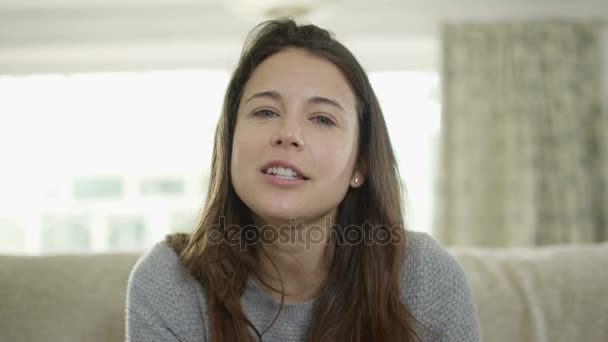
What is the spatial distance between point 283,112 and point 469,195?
3.62m

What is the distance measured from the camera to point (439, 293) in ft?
4.68

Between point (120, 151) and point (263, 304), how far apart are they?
433 cm

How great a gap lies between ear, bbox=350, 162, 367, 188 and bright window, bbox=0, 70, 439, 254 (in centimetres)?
378

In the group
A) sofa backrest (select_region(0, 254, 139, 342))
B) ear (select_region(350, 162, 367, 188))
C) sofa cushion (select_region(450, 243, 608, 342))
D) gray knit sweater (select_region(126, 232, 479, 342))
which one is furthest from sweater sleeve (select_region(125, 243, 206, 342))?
sofa cushion (select_region(450, 243, 608, 342))

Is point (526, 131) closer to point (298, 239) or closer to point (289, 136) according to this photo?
point (298, 239)

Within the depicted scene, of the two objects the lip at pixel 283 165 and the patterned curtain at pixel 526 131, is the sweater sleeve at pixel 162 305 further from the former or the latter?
the patterned curtain at pixel 526 131

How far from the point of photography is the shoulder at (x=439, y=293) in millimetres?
1394

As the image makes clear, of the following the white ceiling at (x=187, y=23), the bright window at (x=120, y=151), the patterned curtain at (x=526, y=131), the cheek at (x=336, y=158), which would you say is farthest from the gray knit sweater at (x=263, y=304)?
the bright window at (x=120, y=151)

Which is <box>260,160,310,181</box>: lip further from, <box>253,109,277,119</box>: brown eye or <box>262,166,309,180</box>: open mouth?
<box>253,109,277,119</box>: brown eye

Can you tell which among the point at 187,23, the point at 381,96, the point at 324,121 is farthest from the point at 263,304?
the point at 381,96

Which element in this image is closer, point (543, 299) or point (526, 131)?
point (543, 299)

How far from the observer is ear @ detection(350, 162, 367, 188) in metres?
1.50

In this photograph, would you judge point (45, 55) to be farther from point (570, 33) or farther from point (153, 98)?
point (570, 33)

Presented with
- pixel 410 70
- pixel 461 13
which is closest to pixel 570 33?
pixel 461 13
